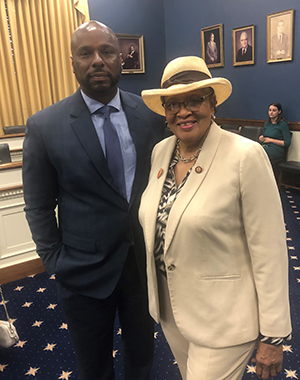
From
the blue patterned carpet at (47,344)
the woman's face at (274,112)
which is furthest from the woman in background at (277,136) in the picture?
the blue patterned carpet at (47,344)

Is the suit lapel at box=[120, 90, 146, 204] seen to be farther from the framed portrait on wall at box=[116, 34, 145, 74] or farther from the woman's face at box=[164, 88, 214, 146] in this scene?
the framed portrait on wall at box=[116, 34, 145, 74]

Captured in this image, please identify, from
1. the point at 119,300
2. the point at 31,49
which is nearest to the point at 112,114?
the point at 119,300

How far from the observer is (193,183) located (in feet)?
3.80

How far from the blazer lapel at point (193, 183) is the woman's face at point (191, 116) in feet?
0.17

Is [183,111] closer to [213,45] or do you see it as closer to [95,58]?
[95,58]

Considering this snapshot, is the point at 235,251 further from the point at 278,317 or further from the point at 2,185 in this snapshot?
the point at 2,185

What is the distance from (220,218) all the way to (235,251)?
0.15 meters

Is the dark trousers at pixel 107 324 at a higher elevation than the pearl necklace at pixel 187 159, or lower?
lower

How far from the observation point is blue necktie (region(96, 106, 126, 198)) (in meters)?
1.38

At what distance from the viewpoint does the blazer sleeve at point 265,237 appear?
3.56 ft

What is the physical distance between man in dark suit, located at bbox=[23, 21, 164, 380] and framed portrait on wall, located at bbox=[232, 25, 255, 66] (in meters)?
5.28

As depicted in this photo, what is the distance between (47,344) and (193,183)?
1.85 meters

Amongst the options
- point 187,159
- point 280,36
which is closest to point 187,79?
point 187,159

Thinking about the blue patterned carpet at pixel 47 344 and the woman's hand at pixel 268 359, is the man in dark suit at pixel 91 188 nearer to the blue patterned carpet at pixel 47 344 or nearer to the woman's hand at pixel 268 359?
the woman's hand at pixel 268 359
